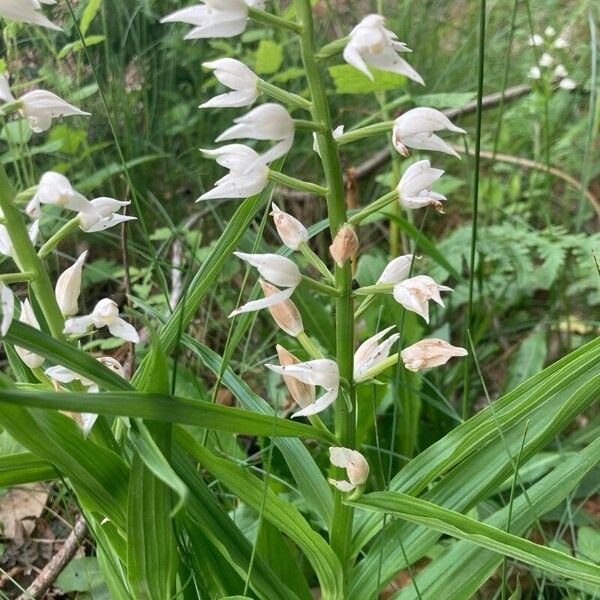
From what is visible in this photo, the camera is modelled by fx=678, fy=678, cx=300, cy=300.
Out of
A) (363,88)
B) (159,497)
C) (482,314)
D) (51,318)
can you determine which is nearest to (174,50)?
(363,88)

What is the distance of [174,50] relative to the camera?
190 cm

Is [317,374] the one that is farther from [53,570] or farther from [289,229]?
[53,570]

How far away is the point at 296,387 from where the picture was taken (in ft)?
2.47

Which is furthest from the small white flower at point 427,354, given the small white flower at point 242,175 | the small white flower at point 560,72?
the small white flower at point 560,72

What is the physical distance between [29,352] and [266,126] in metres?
0.33

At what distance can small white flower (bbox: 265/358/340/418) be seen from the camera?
0.70 meters

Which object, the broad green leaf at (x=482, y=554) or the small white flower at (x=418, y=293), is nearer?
the small white flower at (x=418, y=293)

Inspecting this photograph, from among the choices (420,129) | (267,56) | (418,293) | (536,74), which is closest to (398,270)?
(418,293)

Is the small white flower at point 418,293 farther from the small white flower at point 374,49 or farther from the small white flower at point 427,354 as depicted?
the small white flower at point 374,49

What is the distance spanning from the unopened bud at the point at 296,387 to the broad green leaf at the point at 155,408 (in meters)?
0.07

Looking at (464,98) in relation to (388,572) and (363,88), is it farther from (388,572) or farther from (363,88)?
(388,572)

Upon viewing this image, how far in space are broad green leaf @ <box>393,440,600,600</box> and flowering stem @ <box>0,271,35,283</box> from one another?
569mm

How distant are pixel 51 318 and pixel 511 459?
1.71 ft

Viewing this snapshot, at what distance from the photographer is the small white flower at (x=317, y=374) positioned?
702mm
